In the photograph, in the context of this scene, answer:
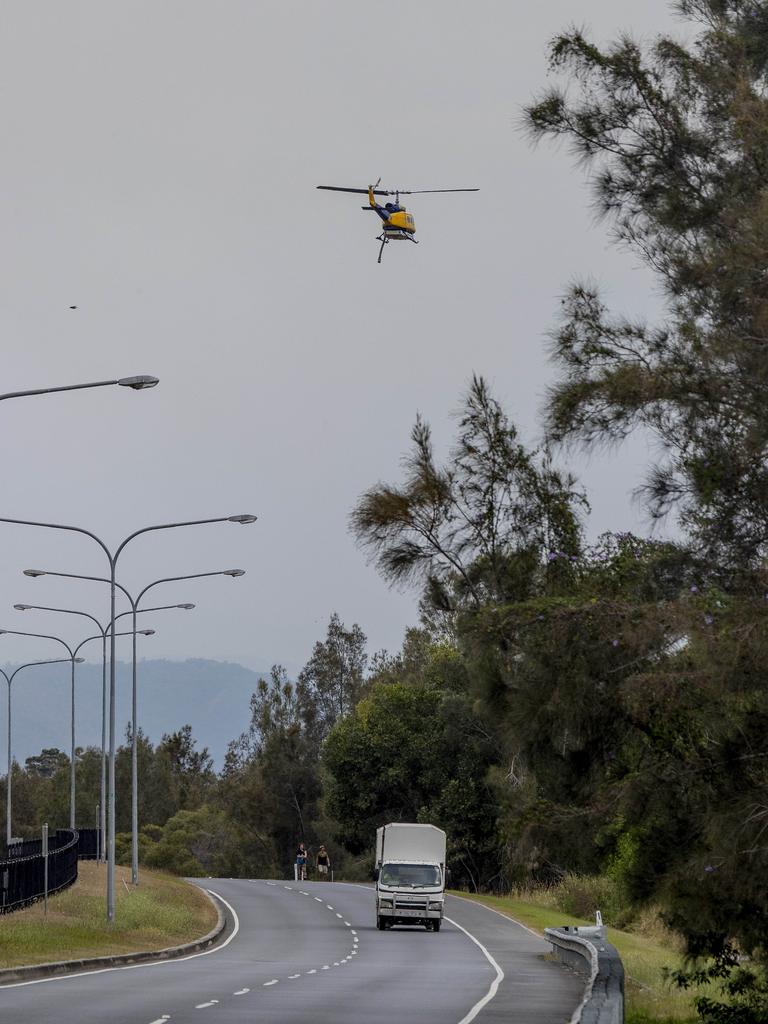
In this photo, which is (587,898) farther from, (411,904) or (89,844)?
(89,844)

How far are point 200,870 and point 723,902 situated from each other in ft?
310

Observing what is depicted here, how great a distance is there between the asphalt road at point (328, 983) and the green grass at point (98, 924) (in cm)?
120

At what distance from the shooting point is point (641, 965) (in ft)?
104

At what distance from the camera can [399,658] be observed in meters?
109

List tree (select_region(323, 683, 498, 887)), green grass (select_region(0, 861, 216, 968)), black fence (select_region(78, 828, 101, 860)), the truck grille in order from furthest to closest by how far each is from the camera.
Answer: black fence (select_region(78, 828, 101, 860))
tree (select_region(323, 683, 498, 887))
the truck grille
green grass (select_region(0, 861, 216, 968))

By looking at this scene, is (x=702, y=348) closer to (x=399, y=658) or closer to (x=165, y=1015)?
(x=165, y=1015)

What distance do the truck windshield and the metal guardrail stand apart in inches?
301

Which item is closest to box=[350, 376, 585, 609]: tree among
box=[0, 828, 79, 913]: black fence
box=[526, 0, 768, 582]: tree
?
box=[526, 0, 768, 582]: tree

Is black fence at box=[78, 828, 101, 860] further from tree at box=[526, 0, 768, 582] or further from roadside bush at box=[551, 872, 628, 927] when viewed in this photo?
tree at box=[526, 0, 768, 582]

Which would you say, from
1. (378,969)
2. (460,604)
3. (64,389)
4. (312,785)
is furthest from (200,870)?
(460,604)

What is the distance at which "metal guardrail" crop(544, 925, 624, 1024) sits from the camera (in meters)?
14.2

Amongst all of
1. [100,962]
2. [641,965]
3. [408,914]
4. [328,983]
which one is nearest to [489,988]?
[328,983]

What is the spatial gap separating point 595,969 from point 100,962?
11764mm

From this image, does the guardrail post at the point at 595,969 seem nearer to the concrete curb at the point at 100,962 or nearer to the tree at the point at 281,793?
the concrete curb at the point at 100,962
